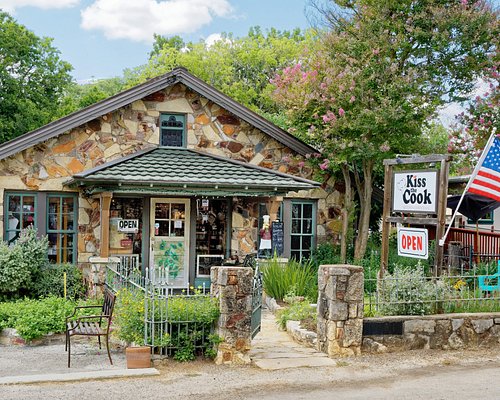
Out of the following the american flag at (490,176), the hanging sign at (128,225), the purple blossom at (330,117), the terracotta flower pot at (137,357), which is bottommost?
the terracotta flower pot at (137,357)

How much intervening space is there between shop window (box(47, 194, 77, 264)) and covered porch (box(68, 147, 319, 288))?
52cm

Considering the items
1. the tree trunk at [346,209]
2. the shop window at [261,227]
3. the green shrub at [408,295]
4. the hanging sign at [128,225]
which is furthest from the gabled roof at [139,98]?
the green shrub at [408,295]

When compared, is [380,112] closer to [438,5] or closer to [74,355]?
[438,5]

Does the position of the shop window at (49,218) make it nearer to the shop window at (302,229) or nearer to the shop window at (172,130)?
the shop window at (172,130)

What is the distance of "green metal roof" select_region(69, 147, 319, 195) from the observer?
559 inches

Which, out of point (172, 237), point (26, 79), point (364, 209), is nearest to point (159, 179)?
point (172, 237)

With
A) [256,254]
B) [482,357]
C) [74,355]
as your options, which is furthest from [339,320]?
[256,254]

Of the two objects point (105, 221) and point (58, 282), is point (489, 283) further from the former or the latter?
point (58, 282)

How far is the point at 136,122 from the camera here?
16.0m

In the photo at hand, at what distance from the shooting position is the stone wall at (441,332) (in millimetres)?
10227

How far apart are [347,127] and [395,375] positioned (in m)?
8.21

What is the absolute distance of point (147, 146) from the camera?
16.0 meters

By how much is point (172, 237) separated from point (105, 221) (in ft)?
7.26

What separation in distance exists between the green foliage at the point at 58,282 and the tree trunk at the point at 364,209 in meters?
7.00
